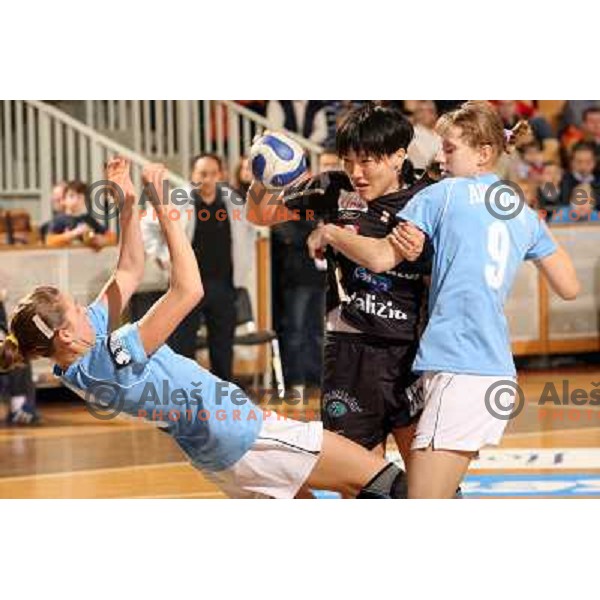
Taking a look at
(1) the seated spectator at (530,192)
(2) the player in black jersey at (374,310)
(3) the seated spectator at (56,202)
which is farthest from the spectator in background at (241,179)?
(2) the player in black jersey at (374,310)

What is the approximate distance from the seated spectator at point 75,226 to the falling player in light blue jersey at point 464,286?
695 centimetres

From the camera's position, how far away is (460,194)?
20.7 ft

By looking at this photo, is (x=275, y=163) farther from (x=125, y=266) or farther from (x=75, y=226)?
(x=75, y=226)

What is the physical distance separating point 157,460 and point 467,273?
4.75 metres

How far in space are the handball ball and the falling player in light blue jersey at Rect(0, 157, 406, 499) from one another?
0.92 m

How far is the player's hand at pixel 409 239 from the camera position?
6277 mm

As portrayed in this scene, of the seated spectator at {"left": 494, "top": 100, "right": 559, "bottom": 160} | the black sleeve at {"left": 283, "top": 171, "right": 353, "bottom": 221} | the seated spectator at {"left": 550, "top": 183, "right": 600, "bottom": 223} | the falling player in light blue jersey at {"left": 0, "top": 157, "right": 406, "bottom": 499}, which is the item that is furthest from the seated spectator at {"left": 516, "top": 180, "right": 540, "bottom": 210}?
the falling player in light blue jersey at {"left": 0, "top": 157, "right": 406, "bottom": 499}

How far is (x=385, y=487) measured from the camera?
20.6 ft

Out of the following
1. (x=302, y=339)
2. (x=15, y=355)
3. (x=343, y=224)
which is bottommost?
(x=302, y=339)

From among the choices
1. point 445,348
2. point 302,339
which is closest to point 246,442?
point 445,348

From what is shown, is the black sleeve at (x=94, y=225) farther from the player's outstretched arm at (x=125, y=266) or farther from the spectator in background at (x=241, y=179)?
the player's outstretched arm at (x=125, y=266)

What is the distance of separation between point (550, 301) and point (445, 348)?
27.6 ft

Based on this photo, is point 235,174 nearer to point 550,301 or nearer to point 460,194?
point 550,301

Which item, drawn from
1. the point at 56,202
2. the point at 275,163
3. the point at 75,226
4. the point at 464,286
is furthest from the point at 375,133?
the point at 56,202
